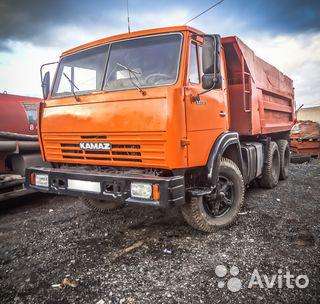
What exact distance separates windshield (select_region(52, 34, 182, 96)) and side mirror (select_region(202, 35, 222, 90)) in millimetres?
315

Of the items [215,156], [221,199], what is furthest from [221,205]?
[215,156]

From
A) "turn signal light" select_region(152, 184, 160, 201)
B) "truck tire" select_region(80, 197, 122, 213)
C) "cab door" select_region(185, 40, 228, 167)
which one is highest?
"cab door" select_region(185, 40, 228, 167)

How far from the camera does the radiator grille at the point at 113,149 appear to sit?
330 centimetres

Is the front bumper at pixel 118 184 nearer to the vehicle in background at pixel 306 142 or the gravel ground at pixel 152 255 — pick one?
the gravel ground at pixel 152 255

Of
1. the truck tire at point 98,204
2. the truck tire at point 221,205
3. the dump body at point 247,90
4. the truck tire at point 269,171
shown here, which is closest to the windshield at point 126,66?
the truck tire at point 221,205

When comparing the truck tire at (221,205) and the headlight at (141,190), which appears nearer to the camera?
the headlight at (141,190)

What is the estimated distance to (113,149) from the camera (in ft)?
11.7

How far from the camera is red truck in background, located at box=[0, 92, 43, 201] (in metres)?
5.30

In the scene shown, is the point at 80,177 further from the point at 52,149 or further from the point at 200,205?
A: the point at 200,205

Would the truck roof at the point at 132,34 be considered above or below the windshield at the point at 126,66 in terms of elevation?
above

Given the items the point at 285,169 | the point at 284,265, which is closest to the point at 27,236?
the point at 284,265

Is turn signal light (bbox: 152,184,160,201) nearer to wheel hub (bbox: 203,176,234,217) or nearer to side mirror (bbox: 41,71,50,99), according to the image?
wheel hub (bbox: 203,176,234,217)

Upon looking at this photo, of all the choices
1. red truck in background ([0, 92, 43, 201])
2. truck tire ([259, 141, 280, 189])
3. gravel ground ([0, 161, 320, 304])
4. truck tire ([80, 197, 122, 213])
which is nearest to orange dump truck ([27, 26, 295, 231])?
gravel ground ([0, 161, 320, 304])

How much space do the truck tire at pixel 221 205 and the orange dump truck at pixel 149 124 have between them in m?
0.01
